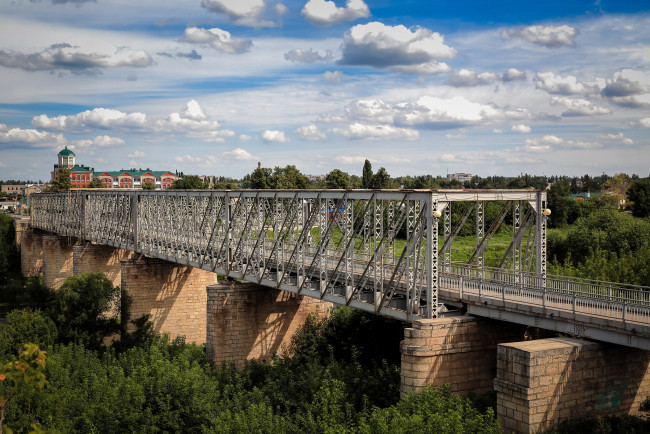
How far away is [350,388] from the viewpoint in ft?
99.3

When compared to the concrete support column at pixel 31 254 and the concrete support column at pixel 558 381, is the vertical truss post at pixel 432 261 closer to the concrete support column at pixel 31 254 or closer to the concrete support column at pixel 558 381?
the concrete support column at pixel 558 381

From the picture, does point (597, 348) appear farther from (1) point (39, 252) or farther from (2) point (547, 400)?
(1) point (39, 252)

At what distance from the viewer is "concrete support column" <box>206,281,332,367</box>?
129 feet

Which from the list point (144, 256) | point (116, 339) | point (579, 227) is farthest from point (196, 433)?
point (579, 227)

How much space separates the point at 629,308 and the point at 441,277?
8.22m

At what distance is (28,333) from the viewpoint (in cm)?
4444

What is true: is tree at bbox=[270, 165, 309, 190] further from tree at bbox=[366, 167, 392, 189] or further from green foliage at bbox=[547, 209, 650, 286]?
green foliage at bbox=[547, 209, 650, 286]


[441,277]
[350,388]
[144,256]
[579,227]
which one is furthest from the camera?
[579,227]

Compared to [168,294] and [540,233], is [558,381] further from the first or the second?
[168,294]

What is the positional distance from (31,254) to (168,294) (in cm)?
5819

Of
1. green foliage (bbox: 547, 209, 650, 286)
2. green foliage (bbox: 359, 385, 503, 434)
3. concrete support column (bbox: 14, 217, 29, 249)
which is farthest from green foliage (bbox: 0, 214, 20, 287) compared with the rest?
green foliage (bbox: 359, 385, 503, 434)

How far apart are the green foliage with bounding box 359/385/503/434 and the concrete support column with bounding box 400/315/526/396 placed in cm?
107

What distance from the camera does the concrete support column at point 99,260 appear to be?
2633 inches

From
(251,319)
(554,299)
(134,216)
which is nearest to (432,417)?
(554,299)
